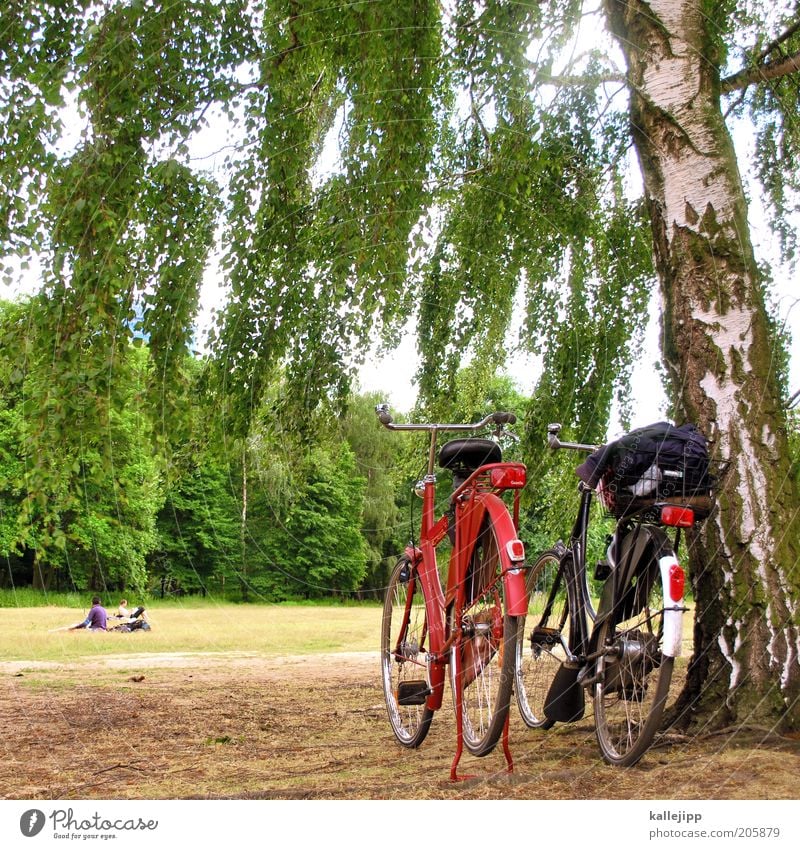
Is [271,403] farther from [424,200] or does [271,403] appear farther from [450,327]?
[424,200]

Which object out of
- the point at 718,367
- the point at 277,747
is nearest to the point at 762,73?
the point at 718,367

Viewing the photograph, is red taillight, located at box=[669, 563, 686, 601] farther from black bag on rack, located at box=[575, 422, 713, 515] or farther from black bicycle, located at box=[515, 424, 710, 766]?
black bag on rack, located at box=[575, 422, 713, 515]

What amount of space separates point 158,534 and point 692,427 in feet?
6.01

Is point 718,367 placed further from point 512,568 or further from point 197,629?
point 197,629

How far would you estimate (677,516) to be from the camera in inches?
98.8

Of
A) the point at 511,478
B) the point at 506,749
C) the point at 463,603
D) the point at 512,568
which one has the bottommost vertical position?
the point at 506,749

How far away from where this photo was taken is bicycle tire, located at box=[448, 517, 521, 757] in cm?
260

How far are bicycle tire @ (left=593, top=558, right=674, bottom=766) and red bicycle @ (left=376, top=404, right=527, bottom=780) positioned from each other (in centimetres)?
31

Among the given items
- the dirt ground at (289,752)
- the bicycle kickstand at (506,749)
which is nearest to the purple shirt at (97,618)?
the dirt ground at (289,752)

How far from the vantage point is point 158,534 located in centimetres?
306

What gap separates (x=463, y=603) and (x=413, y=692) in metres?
0.45

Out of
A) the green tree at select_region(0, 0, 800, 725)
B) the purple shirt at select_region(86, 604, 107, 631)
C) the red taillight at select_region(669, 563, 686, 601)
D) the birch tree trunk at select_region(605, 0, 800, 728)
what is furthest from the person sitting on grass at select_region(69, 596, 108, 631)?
the birch tree trunk at select_region(605, 0, 800, 728)

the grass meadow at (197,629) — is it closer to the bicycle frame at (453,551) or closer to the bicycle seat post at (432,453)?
the bicycle frame at (453,551)

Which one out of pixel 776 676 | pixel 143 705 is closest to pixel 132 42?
pixel 143 705
